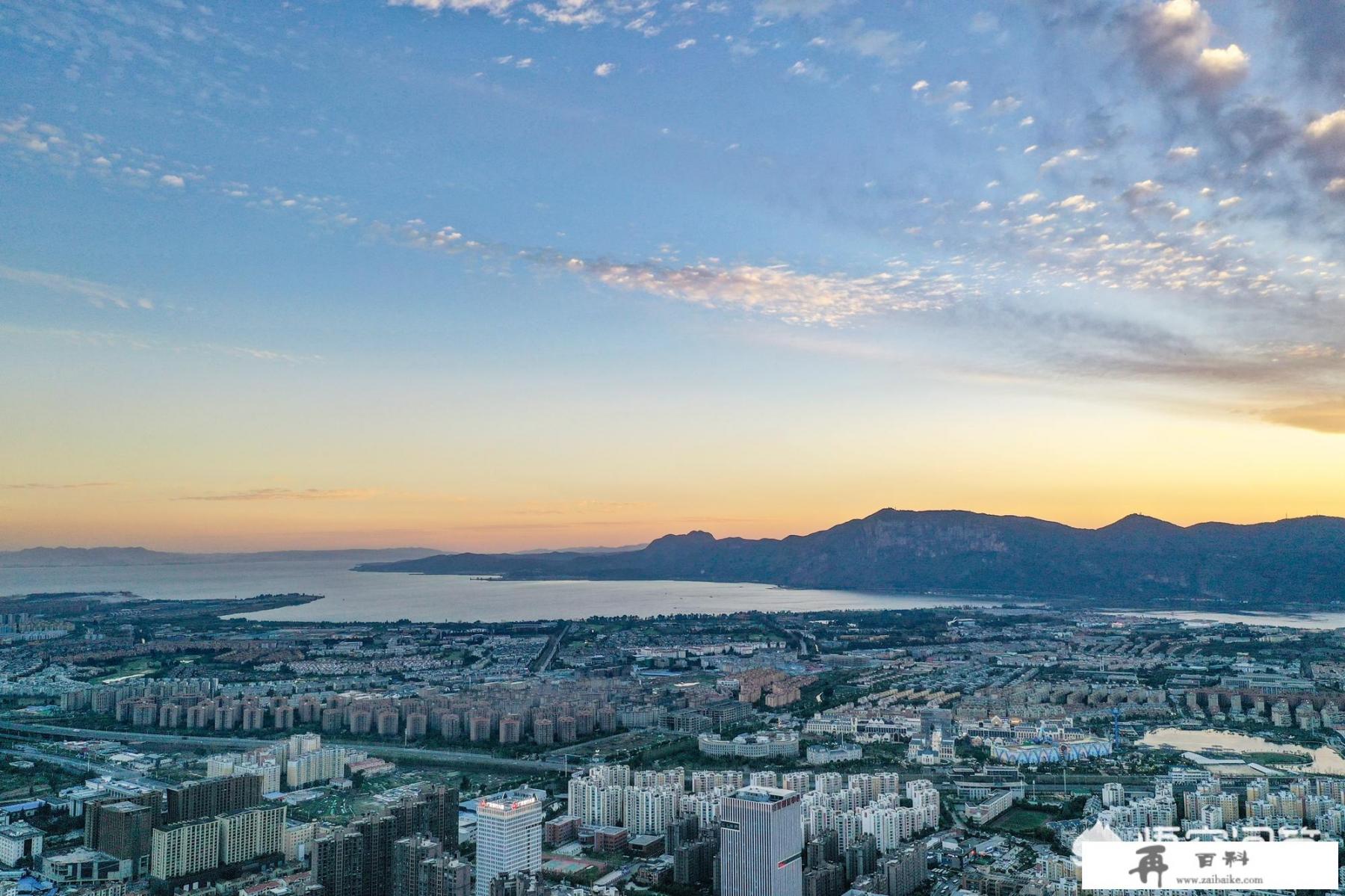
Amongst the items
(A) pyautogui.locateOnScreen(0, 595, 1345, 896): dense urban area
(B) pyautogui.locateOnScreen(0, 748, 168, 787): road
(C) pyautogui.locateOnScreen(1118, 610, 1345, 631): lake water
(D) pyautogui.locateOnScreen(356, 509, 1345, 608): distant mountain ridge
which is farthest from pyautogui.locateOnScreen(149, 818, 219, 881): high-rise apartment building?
(D) pyautogui.locateOnScreen(356, 509, 1345, 608): distant mountain ridge

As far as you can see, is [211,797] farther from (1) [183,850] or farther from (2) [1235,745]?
(2) [1235,745]

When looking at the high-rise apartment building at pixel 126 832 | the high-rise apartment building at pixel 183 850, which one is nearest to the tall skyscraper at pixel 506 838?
the high-rise apartment building at pixel 183 850

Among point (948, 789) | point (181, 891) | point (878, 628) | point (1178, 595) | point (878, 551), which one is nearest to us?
point (181, 891)

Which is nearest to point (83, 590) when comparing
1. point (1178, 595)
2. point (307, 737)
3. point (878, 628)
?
point (878, 628)

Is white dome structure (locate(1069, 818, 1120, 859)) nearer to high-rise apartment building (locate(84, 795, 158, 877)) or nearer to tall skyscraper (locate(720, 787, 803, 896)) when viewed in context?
tall skyscraper (locate(720, 787, 803, 896))

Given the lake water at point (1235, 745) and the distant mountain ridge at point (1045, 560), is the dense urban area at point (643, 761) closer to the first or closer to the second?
the lake water at point (1235, 745)

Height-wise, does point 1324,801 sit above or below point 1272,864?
below

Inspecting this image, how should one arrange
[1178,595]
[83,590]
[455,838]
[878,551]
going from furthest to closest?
[878,551] → [83,590] → [1178,595] → [455,838]

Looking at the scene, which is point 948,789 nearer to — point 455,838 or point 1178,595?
point 455,838
